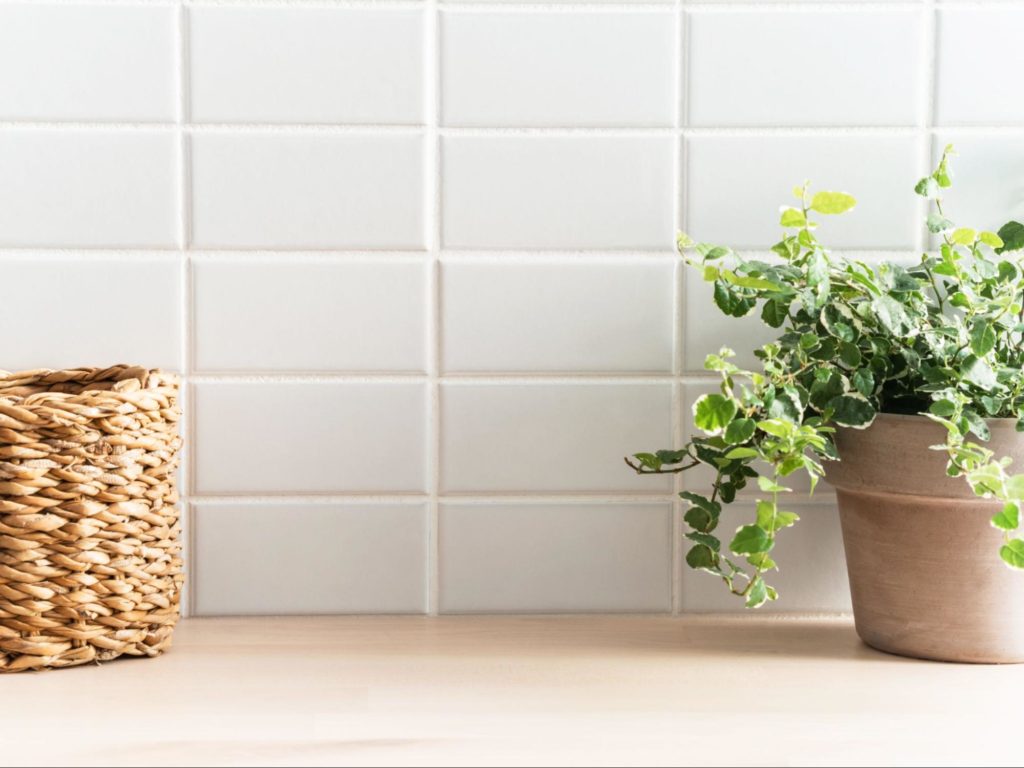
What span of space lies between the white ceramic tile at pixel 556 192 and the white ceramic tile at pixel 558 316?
0.03m

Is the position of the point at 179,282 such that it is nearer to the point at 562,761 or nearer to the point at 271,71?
the point at 271,71

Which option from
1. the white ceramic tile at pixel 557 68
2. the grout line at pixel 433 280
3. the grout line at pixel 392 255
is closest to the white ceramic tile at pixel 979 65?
the grout line at pixel 392 255

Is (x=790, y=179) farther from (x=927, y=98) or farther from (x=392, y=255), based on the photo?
(x=392, y=255)

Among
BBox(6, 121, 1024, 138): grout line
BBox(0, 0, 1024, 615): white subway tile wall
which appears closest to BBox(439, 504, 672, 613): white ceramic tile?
BBox(0, 0, 1024, 615): white subway tile wall

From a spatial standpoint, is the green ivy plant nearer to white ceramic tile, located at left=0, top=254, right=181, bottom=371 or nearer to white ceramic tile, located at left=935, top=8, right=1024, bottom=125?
white ceramic tile, located at left=935, top=8, right=1024, bottom=125

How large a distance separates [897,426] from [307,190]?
0.58 meters

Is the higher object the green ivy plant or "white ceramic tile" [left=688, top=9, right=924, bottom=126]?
"white ceramic tile" [left=688, top=9, right=924, bottom=126]

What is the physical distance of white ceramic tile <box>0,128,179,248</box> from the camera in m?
0.96

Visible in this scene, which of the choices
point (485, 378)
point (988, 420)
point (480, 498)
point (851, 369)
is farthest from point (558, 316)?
point (988, 420)

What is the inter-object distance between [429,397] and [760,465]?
0.33m

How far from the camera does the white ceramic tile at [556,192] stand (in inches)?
38.4

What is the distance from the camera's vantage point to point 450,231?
977 mm

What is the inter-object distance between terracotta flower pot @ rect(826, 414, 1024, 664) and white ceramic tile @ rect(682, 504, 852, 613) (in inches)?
5.7

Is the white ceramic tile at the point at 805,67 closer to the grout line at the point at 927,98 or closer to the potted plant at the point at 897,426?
the grout line at the point at 927,98
